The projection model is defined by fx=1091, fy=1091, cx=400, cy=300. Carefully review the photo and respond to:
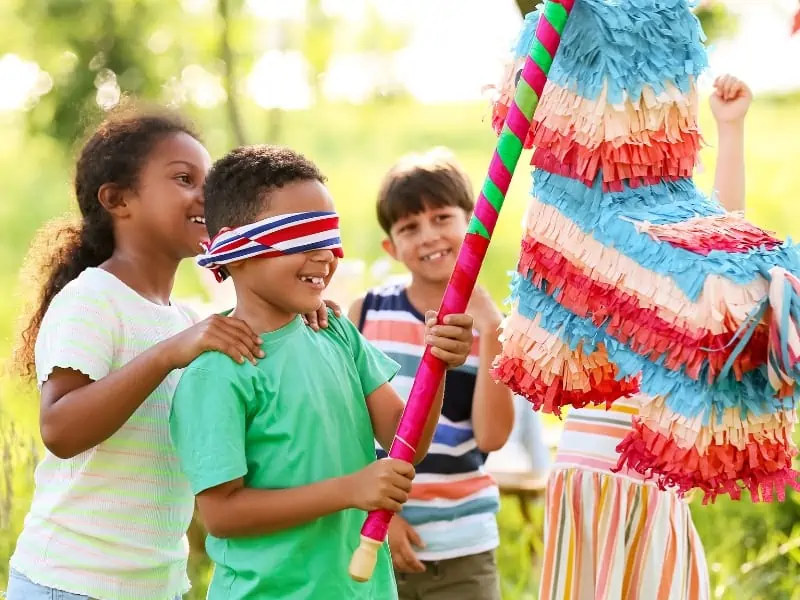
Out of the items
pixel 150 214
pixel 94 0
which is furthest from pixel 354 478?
pixel 94 0

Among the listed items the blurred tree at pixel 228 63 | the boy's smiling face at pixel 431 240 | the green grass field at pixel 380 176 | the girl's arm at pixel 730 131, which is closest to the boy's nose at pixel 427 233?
the boy's smiling face at pixel 431 240

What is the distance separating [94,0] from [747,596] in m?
3.66

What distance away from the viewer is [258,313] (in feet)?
4.96

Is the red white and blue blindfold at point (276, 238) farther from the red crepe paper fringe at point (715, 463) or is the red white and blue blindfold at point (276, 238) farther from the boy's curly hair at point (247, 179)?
the red crepe paper fringe at point (715, 463)

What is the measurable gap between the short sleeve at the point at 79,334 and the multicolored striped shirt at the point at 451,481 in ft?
2.22

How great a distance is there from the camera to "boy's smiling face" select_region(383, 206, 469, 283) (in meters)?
2.16

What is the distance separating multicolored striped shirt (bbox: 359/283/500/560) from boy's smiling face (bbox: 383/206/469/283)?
12 cm

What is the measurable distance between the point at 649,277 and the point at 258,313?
538mm

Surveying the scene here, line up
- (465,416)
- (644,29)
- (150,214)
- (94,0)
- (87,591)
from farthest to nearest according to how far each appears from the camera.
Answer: (94,0)
(465,416)
(150,214)
(87,591)
(644,29)

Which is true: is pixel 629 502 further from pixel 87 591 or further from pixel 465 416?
pixel 87 591

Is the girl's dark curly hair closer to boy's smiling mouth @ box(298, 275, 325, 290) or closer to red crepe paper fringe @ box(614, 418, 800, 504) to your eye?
boy's smiling mouth @ box(298, 275, 325, 290)

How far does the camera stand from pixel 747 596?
287 centimetres

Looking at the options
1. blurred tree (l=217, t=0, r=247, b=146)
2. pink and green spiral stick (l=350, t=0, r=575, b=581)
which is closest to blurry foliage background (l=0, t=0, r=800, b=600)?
blurred tree (l=217, t=0, r=247, b=146)

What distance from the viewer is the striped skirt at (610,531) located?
6.00ft
